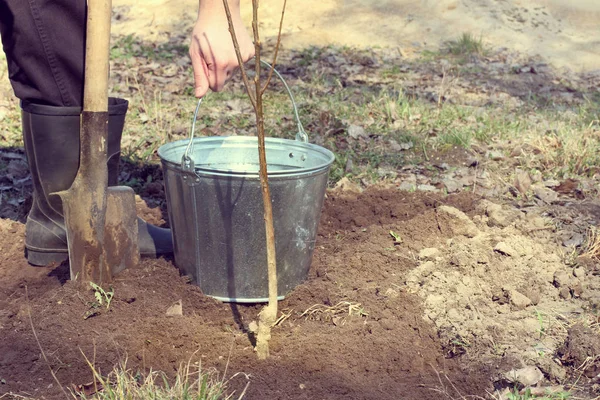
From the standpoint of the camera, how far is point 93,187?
8.23 ft

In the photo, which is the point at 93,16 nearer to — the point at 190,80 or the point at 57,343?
the point at 57,343

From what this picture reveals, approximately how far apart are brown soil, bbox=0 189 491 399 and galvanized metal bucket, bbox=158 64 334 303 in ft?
0.30

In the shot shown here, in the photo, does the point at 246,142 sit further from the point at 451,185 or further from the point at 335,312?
the point at 451,185

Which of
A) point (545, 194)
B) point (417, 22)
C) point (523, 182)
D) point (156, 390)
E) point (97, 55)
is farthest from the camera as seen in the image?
point (417, 22)

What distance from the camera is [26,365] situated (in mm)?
2123

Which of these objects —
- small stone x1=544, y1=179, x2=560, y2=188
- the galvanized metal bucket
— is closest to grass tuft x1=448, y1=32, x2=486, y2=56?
small stone x1=544, y1=179, x2=560, y2=188

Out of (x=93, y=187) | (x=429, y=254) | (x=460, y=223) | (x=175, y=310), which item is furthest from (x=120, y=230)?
Result: (x=460, y=223)

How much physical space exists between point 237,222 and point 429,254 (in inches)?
34.8

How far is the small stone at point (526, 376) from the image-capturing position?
6.98 ft

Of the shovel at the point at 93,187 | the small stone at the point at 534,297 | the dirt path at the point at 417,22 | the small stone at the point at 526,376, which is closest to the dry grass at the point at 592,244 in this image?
the small stone at the point at 534,297

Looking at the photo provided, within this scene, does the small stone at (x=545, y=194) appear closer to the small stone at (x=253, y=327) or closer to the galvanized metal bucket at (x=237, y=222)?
the galvanized metal bucket at (x=237, y=222)

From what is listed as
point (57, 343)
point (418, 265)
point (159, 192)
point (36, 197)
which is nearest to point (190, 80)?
point (159, 192)

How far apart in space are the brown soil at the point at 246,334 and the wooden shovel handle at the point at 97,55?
2.17 ft

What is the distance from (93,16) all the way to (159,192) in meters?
1.50
